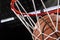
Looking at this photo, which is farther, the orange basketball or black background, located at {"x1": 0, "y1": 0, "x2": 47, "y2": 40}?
black background, located at {"x1": 0, "y1": 0, "x2": 47, "y2": 40}

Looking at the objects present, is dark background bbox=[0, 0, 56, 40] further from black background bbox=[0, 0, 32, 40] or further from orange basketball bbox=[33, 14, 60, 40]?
orange basketball bbox=[33, 14, 60, 40]

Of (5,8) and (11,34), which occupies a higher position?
(5,8)

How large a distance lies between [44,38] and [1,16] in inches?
38.3

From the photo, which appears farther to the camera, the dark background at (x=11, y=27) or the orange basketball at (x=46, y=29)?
the dark background at (x=11, y=27)

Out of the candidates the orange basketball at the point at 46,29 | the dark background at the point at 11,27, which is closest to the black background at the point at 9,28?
the dark background at the point at 11,27

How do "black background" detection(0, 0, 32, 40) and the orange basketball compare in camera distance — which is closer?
the orange basketball

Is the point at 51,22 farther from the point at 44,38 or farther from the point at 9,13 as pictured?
the point at 9,13

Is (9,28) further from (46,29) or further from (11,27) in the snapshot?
(46,29)

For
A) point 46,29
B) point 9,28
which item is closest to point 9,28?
point 9,28

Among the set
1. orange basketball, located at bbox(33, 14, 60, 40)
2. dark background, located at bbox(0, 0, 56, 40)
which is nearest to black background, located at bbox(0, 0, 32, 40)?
dark background, located at bbox(0, 0, 56, 40)

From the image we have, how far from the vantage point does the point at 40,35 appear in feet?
3.85

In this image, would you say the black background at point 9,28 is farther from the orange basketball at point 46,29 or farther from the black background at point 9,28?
the orange basketball at point 46,29

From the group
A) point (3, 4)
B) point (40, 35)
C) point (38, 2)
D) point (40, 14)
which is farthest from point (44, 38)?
point (3, 4)

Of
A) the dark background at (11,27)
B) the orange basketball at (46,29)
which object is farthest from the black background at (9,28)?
the orange basketball at (46,29)
